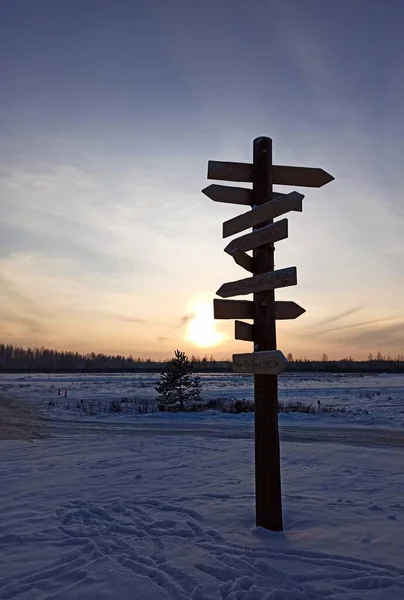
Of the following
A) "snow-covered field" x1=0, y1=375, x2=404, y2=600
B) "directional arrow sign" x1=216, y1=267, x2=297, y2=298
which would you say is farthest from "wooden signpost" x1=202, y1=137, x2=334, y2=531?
"snow-covered field" x1=0, y1=375, x2=404, y2=600

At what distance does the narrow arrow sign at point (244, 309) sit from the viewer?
542 centimetres

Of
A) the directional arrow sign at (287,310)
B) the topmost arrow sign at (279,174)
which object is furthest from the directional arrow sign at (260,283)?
the topmost arrow sign at (279,174)

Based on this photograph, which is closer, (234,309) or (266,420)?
(266,420)

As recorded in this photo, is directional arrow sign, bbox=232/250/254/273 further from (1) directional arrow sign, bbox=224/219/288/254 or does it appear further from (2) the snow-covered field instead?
(2) the snow-covered field

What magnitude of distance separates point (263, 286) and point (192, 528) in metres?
2.86

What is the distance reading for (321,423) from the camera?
18.0m

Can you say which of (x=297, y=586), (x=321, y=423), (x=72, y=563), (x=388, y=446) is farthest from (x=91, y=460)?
(x=321, y=423)

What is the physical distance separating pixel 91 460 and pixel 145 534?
4.56 meters

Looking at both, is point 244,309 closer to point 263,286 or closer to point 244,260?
point 263,286

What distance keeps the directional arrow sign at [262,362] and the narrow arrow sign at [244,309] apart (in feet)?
1.56

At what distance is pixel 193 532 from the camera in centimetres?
512

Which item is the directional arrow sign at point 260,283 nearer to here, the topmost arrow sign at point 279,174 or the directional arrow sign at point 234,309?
the directional arrow sign at point 234,309

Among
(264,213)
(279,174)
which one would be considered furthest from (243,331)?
(279,174)

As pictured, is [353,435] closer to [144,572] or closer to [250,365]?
[250,365]
